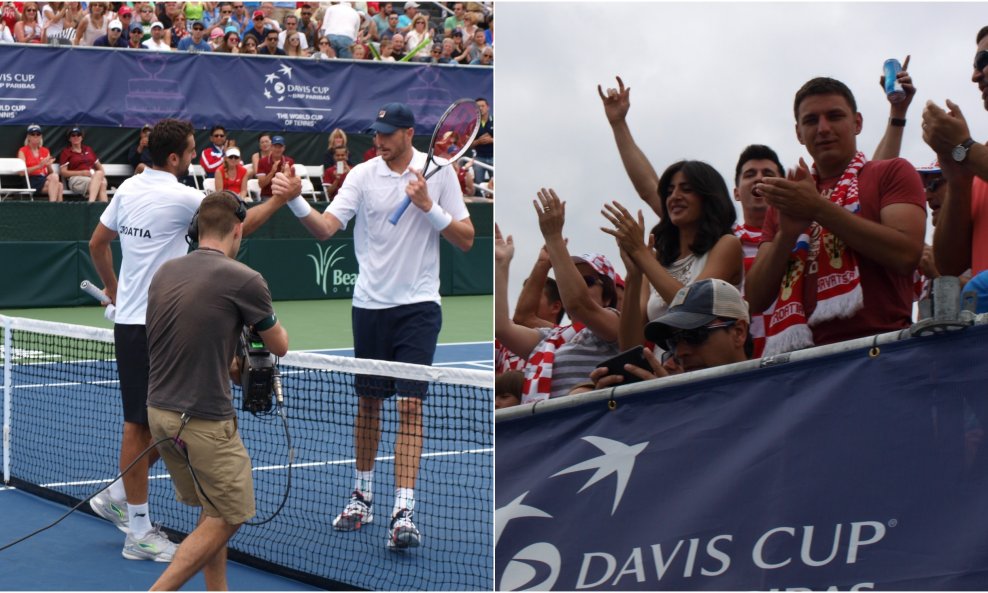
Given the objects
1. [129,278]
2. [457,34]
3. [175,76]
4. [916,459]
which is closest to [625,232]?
[916,459]

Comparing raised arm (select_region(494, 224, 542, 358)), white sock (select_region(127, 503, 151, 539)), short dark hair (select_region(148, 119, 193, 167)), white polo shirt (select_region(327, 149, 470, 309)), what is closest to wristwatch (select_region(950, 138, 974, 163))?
raised arm (select_region(494, 224, 542, 358))

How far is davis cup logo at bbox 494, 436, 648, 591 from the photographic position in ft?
10.4

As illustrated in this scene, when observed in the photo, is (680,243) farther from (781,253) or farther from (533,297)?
(533,297)

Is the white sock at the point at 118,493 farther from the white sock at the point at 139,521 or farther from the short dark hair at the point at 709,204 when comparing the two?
the short dark hair at the point at 709,204

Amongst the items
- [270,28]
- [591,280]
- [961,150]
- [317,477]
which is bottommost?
[317,477]

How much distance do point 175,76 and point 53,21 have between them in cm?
206

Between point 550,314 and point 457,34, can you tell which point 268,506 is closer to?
point 550,314

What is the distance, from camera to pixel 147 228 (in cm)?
552

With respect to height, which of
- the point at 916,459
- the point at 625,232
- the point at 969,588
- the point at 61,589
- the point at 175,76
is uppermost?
the point at 175,76

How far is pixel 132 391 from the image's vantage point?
555cm

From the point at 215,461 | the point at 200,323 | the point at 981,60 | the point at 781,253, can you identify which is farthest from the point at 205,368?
the point at 981,60

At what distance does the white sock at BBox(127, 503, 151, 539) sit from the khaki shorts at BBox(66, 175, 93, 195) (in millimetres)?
12391

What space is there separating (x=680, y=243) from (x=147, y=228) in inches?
102

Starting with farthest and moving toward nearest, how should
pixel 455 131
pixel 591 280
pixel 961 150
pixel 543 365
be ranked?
pixel 455 131
pixel 591 280
pixel 543 365
pixel 961 150
